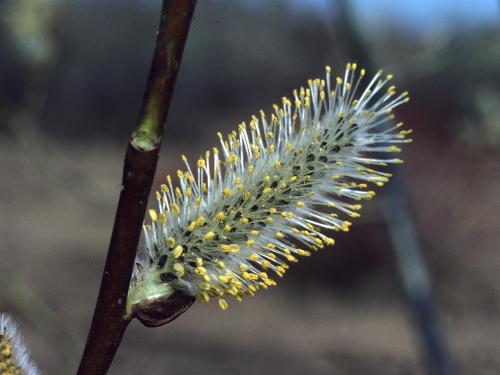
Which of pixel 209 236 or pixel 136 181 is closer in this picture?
pixel 136 181

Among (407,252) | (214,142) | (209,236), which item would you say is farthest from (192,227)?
(214,142)

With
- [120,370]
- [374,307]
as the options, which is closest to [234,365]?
[120,370]

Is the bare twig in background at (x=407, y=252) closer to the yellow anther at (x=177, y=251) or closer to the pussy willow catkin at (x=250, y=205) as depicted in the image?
the pussy willow catkin at (x=250, y=205)

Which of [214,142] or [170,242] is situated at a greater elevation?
[170,242]

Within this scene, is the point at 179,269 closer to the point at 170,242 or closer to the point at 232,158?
the point at 170,242

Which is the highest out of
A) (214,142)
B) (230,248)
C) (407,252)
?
(230,248)

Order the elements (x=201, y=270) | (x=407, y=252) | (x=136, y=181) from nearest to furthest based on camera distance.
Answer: (x=136, y=181)
(x=201, y=270)
(x=407, y=252)

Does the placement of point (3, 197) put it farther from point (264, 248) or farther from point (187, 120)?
point (264, 248)
